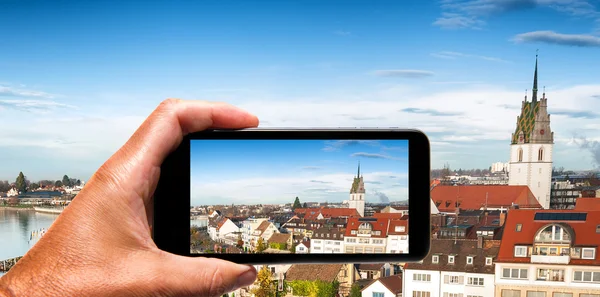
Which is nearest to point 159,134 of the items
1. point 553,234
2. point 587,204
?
point 587,204

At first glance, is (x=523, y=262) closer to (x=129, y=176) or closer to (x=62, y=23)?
(x=62, y=23)

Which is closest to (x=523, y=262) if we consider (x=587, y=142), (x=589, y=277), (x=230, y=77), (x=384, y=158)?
(x=589, y=277)

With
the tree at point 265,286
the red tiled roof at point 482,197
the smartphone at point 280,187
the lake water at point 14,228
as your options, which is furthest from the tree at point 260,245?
the red tiled roof at point 482,197

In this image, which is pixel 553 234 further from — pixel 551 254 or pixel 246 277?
pixel 246 277

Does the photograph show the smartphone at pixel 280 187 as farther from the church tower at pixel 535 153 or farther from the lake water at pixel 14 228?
the church tower at pixel 535 153

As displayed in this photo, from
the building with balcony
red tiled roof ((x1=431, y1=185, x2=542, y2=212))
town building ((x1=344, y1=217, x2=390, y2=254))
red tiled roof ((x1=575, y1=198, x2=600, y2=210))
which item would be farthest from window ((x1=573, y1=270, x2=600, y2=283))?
town building ((x1=344, y1=217, x2=390, y2=254))
